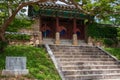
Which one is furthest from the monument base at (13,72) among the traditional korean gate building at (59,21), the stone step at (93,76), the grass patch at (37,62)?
the traditional korean gate building at (59,21)

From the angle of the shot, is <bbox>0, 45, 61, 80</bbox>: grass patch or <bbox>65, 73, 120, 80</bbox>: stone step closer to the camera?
<bbox>0, 45, 61, 80</bbox>: grass patch

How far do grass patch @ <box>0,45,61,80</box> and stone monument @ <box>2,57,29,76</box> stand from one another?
37cm

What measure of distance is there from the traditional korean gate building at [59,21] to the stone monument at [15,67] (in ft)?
26.3

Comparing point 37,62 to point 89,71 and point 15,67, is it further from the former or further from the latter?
point 89,71

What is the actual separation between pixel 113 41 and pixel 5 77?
440 inches

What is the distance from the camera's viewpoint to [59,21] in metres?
20.3

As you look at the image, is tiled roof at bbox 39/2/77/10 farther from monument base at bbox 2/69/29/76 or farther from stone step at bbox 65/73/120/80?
monument base at bbox 2/69/29/76

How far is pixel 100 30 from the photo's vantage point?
1983 centimetres

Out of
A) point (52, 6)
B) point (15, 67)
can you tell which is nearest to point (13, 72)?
point (15, 67)

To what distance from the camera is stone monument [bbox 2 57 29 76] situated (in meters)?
10.2

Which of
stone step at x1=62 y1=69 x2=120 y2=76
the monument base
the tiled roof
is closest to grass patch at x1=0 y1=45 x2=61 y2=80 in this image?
the monument base

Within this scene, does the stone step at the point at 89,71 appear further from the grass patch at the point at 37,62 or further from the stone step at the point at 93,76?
the grass patch at the point at 37,62

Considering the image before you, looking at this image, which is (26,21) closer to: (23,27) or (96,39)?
(23,27)

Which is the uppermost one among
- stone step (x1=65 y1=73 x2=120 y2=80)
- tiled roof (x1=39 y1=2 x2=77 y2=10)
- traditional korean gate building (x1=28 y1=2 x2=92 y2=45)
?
tiled roof (x1=39 y1=2 x2=77 y2=10)
